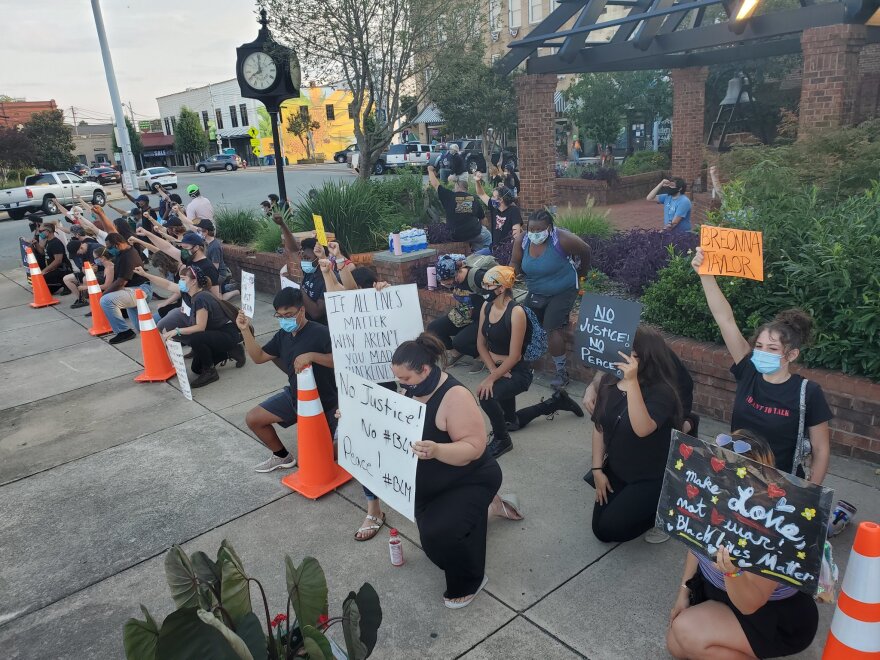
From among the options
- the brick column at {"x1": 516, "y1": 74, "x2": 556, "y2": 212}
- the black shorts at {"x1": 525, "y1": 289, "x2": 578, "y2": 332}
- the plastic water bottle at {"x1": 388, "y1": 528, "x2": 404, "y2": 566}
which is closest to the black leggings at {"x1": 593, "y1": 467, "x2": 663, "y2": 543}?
the plastic water bottle at {"x1": 388, "y1": 528, "x2": 404, "y2": 566}

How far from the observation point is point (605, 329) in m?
4.34

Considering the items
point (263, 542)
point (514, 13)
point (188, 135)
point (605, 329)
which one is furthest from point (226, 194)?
point (188, 135)

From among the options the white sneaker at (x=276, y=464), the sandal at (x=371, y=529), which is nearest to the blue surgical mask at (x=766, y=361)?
the sandal at (x=371, y=529)

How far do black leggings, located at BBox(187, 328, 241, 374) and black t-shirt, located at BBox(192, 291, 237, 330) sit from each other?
0.07m

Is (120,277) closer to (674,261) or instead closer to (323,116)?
(674,261)

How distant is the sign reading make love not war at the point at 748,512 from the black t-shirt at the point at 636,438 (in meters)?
0.87

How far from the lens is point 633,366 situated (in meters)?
3.64

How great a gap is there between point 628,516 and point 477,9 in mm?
11507

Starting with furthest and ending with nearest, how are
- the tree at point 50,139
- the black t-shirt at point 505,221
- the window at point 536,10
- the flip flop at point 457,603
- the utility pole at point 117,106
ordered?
the tree at point 50,139, the window at point 536,10, the utility pole at point 117,106, the black t-shirt at point 505,221, the flip flop at point 457,603

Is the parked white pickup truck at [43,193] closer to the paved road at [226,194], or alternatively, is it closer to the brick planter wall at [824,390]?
the paved road at [226,194]

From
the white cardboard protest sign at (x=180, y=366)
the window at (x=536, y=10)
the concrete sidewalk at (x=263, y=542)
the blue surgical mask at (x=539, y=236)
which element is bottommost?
the concrete sidewalk at (x=263, y=542)

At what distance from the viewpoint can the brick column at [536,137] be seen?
12.9m

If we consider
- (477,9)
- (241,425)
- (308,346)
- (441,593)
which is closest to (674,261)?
(308,346)

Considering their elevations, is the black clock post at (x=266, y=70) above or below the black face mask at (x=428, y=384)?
above
